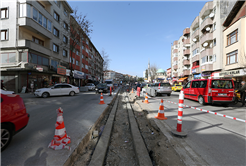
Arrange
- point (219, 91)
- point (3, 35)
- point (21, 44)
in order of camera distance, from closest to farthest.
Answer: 1. point (219, 91)
2. point (21, 44)
3. point (3, 35)

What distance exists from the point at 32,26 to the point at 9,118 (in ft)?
62.9

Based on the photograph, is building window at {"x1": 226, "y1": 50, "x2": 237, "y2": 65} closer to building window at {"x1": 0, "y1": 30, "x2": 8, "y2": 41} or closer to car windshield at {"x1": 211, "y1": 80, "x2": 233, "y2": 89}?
car windshield at {"x1": 211, "y1": 80, "x2": 233, "y2": 89}

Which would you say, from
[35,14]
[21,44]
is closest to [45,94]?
[21,44]

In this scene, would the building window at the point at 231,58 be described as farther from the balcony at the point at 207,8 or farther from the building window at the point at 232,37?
the balcony at the point at 207,8

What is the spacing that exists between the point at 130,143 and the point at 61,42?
27.3m

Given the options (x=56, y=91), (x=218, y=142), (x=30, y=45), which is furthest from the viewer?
(x=30, y=45)

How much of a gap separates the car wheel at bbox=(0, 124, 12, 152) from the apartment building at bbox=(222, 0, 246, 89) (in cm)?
1993

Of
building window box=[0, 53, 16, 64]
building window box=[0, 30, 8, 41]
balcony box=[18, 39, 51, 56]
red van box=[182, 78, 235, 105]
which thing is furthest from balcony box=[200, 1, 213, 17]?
building window box=[0, 30, 8, 41]

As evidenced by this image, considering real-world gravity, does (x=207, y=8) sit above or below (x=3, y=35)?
above

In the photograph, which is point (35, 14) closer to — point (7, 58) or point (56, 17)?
point (56, 17)

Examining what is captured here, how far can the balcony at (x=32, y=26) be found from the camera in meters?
16.3

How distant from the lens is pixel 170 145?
122 inches

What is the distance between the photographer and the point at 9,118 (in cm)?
280

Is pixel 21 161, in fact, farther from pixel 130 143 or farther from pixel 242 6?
pixel 242 6
